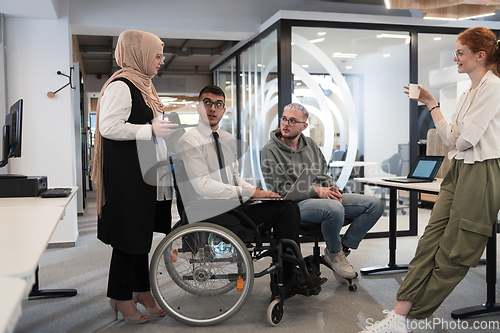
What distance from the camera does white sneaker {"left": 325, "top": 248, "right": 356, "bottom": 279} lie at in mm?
2748

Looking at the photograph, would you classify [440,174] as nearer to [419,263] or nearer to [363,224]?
[363,224]

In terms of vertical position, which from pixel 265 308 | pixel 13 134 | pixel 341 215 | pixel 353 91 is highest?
pixel 353 91

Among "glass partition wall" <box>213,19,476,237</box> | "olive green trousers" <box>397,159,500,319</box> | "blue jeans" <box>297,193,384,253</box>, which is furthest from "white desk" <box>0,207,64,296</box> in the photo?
"glass partition wall" <box>213,19,476,237</box>

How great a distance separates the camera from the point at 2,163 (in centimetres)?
247

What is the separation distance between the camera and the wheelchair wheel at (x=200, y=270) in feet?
6.87

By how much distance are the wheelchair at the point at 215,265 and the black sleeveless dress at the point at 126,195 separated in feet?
0.48

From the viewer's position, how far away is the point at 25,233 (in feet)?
3.84

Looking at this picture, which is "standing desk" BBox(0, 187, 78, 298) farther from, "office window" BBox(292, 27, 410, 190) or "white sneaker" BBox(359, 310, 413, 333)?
"office window" BBox(292, 27, 410, 190)

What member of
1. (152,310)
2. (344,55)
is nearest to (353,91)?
(344,55)

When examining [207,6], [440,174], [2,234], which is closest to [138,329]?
[2,234]

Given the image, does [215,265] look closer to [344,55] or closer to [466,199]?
[466,199]

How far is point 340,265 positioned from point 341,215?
1.40 feet

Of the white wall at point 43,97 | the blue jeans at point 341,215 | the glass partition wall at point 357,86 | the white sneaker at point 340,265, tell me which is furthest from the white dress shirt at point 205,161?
the white wall at point 43,97

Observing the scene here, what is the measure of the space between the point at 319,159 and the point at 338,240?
2.00 feet
